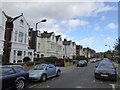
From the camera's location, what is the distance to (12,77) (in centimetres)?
1096

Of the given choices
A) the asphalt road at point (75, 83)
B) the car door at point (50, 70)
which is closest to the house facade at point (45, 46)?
the car door at point (50, 70)

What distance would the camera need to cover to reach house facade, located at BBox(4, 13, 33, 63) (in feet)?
102

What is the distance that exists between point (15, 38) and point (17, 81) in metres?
Answer: 21.4

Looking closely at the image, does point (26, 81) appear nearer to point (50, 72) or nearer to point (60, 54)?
point (50, 72)

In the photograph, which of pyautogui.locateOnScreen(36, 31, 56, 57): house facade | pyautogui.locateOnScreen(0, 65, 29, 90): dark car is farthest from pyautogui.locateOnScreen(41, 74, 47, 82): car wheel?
pyautogui.locateOnScreen(36, 31, 56, 57): house facade

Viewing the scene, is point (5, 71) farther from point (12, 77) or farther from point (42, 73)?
point (42, 73)

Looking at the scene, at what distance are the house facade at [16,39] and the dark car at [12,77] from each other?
734 inches

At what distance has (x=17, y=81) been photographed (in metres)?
11.4

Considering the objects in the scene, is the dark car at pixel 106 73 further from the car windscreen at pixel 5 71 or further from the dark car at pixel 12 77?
the car windscreen at pixel 5 71

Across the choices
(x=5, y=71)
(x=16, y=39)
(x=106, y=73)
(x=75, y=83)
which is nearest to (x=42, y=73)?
(x=75, y=83)

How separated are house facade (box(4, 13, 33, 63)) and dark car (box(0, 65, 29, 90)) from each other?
18.6 m

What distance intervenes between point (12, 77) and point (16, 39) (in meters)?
21.9

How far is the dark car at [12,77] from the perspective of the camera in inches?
412

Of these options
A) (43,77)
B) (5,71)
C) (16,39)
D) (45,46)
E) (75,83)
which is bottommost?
(75,83)
